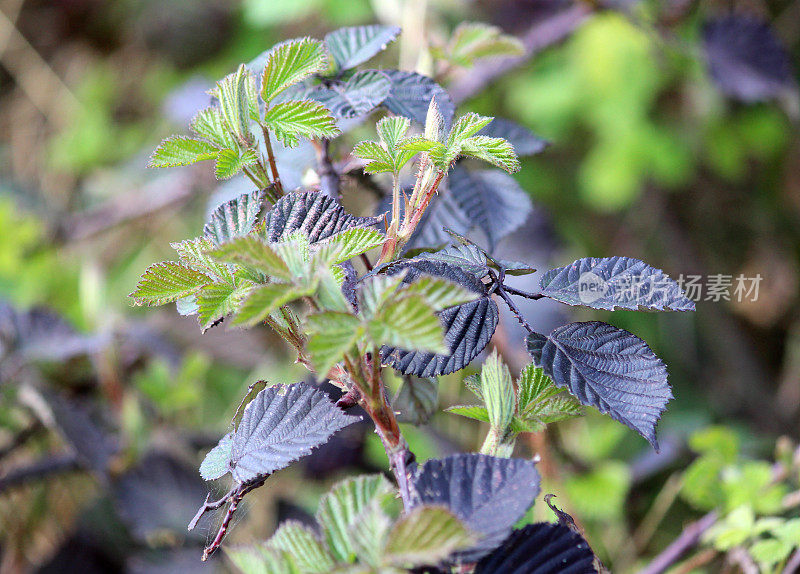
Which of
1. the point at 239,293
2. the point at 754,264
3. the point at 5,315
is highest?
the point at 239,293

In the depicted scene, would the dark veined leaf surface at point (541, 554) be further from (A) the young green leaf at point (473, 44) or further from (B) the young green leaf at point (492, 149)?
(A) the young green leaf at point (473, 44)

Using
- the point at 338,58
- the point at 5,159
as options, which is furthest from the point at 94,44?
the point at 338,58

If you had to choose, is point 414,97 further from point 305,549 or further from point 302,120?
point 305,549

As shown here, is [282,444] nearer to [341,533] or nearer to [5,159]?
[341,533]

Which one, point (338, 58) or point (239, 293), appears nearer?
point (239, 293)

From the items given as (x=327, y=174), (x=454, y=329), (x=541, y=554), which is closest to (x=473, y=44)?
(x=327, y=174)

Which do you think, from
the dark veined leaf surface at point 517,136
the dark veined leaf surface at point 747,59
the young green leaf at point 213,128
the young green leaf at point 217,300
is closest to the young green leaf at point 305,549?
the young green leaf at point 217,300

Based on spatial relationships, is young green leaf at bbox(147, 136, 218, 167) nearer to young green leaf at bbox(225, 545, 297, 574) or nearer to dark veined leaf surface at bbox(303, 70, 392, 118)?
dark veined leaf surface at bbox(303, 70, 392, 118)
